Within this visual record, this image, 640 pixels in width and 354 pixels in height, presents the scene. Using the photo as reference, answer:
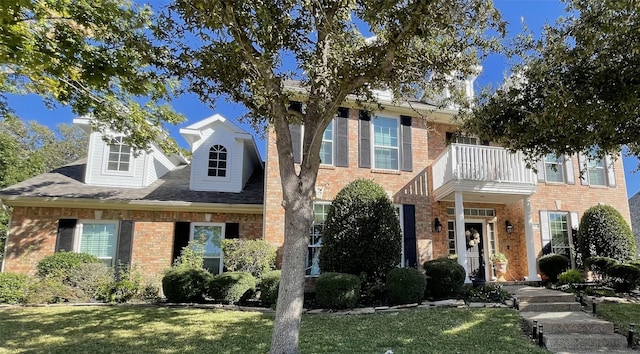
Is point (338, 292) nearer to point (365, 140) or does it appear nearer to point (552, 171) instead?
point (365, 140)

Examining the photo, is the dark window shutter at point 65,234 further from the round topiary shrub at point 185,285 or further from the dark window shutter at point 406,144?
the dark window shutter at point 406,144

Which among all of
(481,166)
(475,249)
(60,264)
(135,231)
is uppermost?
(481,166)

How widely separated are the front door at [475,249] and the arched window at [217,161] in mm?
8525

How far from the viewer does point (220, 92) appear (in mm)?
5973

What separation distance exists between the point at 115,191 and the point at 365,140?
26.2 feet

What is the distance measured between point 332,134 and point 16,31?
816 centimetres

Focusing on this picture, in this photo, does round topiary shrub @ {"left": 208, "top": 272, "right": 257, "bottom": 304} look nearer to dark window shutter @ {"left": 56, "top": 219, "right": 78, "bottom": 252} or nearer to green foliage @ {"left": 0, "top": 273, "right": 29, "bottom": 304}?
green foliage @ {"left": 0, "top": 273, "right": 29, "bottom": 304}

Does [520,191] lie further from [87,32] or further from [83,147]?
[83,147]

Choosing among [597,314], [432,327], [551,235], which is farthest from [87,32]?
[551,235]

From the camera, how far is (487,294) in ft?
30.4

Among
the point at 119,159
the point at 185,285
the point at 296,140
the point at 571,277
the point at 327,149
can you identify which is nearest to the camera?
the point at 185,285

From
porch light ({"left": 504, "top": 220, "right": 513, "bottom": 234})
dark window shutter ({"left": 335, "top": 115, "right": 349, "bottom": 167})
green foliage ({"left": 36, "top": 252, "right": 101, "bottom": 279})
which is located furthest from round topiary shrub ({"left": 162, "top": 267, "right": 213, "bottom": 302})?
porch light ({"left": 504, "top": 220, "right": 513, "bottom": 234})

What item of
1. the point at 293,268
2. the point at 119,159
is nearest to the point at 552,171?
the point at 293,268

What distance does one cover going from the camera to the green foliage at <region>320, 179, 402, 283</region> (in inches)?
380
